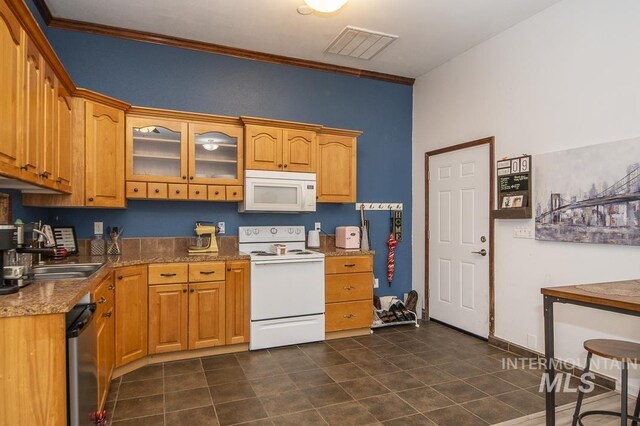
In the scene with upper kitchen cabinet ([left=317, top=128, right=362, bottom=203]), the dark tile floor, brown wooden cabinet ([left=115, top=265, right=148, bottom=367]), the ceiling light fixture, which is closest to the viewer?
the dark tile floor

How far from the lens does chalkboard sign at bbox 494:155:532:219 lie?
339cm

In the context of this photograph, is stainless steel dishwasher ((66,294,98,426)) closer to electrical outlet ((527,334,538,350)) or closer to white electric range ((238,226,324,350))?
white electric range ((238,226,324,350))

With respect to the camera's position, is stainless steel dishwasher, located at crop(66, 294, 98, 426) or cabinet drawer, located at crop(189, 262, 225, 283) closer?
stainless steel dishwasher, located at crop(66, 294, 98, 426)

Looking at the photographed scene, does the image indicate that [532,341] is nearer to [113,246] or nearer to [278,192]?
[278,192]

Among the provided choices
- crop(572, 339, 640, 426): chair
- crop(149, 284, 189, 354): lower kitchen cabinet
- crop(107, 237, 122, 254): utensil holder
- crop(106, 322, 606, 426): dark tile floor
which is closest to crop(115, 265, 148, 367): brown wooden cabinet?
crop(149, 284, 189, 354): lower kitchen cabinet

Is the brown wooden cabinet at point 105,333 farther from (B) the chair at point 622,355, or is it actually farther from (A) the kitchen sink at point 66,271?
(B) the chair at point 622,355

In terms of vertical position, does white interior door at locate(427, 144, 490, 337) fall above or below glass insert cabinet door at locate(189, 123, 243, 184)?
below

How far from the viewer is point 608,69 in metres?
2.85

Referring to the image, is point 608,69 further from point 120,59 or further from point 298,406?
point 120,59

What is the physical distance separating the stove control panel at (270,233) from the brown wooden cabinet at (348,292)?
1.84ft

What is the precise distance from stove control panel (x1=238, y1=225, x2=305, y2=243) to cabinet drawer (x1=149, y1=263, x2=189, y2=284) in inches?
33.6

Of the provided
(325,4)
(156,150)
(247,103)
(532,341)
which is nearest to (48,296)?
(156,150)

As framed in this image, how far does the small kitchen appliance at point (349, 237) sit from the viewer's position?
4.31 m

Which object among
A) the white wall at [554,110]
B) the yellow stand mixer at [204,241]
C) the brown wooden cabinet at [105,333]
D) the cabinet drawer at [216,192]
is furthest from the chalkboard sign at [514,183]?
the brown wooden cabinet at [105,333]
